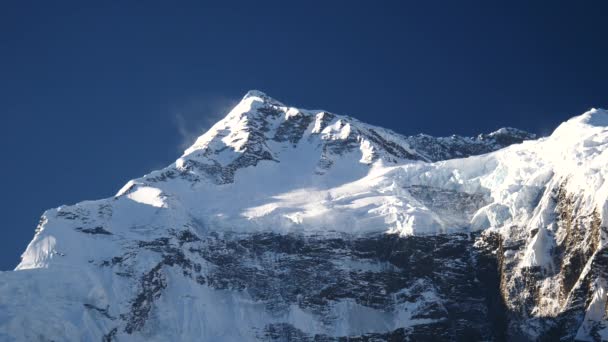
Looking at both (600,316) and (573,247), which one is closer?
(600,316)

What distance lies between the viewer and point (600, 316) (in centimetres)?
17875

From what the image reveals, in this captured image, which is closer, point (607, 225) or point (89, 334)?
point (607, 225)

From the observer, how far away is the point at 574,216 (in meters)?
196

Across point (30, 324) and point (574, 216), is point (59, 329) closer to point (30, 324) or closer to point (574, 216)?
point (30, 324)

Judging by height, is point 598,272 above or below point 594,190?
below

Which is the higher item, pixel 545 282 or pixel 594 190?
pixel 594 190

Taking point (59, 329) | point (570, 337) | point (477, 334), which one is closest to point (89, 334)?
point (59, 329)

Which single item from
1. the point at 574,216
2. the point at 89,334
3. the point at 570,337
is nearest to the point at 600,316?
the point at 570,337

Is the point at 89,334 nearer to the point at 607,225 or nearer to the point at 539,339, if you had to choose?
the point at 539,339

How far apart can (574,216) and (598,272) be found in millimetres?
15835

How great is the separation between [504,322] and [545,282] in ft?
Answer: 33.5

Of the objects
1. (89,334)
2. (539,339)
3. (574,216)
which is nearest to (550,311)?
(539,339)

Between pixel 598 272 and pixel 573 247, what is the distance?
35.1ft

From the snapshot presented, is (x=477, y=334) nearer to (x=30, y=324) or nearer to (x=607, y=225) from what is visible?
(x=607, y=225)
